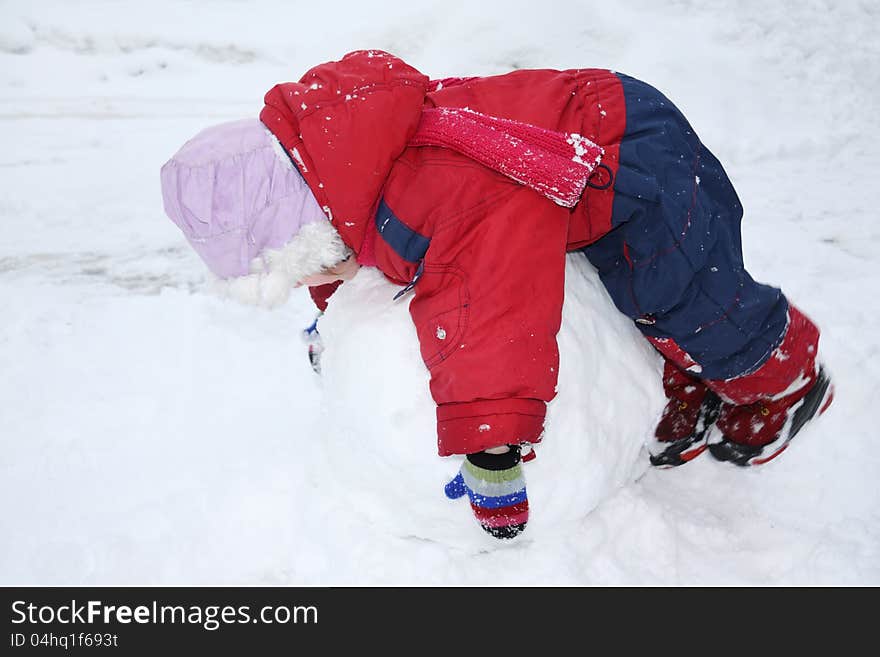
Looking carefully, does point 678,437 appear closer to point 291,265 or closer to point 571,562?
point 571,562

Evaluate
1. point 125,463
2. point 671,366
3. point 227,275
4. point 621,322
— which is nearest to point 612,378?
point 621,322

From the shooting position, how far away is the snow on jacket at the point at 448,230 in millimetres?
1214

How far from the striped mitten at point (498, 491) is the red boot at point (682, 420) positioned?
19.0 inches

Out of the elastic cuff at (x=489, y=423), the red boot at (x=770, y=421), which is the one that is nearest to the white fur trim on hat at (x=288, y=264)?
the elastic cuff at (x=489, y=423)

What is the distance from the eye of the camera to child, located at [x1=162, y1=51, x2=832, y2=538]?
1219mm

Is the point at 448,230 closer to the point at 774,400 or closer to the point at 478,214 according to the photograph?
the point at 478,214

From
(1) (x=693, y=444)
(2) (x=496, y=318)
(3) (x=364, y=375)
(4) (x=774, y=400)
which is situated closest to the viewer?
(2) (x=496, y=318)

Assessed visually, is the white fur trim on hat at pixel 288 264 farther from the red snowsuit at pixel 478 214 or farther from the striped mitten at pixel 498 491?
the striped mitten at pixel 498 491

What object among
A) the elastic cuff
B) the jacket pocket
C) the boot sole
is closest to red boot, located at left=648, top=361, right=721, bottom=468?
the boot sole

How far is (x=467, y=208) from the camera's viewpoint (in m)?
1.24

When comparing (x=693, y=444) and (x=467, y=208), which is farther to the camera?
(x=693, y=444)

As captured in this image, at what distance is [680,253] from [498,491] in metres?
0.58

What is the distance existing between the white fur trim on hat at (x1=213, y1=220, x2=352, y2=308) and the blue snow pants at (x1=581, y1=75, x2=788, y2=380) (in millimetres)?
530

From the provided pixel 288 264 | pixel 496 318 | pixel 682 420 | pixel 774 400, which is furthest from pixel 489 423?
pixel 774 400
